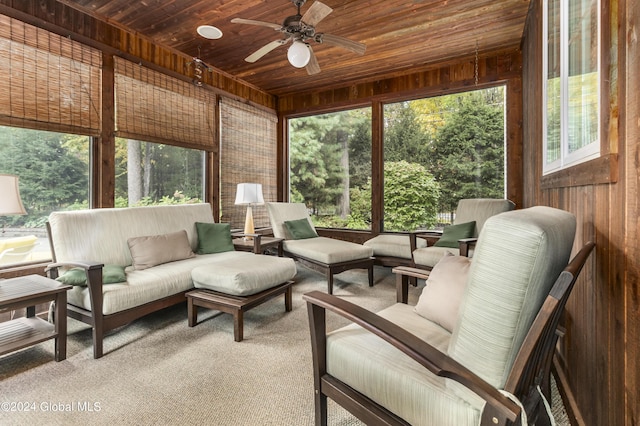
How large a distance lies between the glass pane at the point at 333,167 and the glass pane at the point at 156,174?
181 centimetres

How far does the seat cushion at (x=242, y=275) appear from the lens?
7.93 feet

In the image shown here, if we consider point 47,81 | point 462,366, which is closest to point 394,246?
point 462,366

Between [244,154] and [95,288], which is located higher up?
[244,154]

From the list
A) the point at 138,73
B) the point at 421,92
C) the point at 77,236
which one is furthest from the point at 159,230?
the point at 421,92

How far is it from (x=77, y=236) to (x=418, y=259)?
3125 mm

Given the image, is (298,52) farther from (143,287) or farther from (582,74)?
(143,287)

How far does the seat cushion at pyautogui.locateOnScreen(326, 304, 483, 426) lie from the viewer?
3.14ft

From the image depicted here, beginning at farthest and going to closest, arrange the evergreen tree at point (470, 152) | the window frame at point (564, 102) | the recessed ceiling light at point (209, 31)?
1. the evergreen tree at point (470, 152)
2. the recessed ceiling light at point (209, 31)
3. the window frame at point (564, 102)

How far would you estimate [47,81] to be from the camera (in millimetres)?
2793

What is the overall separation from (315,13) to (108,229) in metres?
2.46

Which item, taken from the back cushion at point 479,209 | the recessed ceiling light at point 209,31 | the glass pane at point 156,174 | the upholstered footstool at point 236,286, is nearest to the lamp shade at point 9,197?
the upholstered footstool at point 236,286

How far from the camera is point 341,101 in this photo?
17.0ft

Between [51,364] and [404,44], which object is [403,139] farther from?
[51,364]

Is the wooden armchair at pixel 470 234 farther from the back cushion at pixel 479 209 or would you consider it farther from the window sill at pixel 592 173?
the window sill at pixel 592 173
